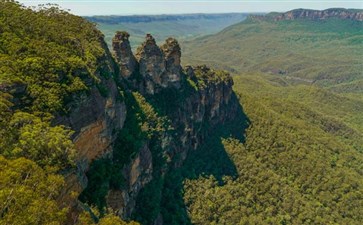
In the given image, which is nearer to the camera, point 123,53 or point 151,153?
point 151,153

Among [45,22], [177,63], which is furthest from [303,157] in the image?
[45,22]

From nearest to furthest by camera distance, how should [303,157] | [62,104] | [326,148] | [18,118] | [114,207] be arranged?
[18,118] → [62,104] → [114,207] → [303,157] → [326,148]

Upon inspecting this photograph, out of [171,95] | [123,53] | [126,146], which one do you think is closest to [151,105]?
[171,95]

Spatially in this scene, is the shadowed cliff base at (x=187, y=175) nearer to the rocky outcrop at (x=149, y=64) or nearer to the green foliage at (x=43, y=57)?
the rocky outcrop at (x=149, y=64)

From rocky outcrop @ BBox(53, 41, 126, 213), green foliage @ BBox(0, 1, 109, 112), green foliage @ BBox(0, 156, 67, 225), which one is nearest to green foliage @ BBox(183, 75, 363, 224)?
rocky outcrop @ BBox(53, 41, 126, 213)

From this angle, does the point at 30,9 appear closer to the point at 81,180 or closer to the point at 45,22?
the point at 45,22

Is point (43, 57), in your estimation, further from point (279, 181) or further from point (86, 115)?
point (279, 181)

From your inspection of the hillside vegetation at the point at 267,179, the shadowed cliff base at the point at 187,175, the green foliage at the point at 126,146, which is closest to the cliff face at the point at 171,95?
the shadowed cliff base at the point at 187,175
